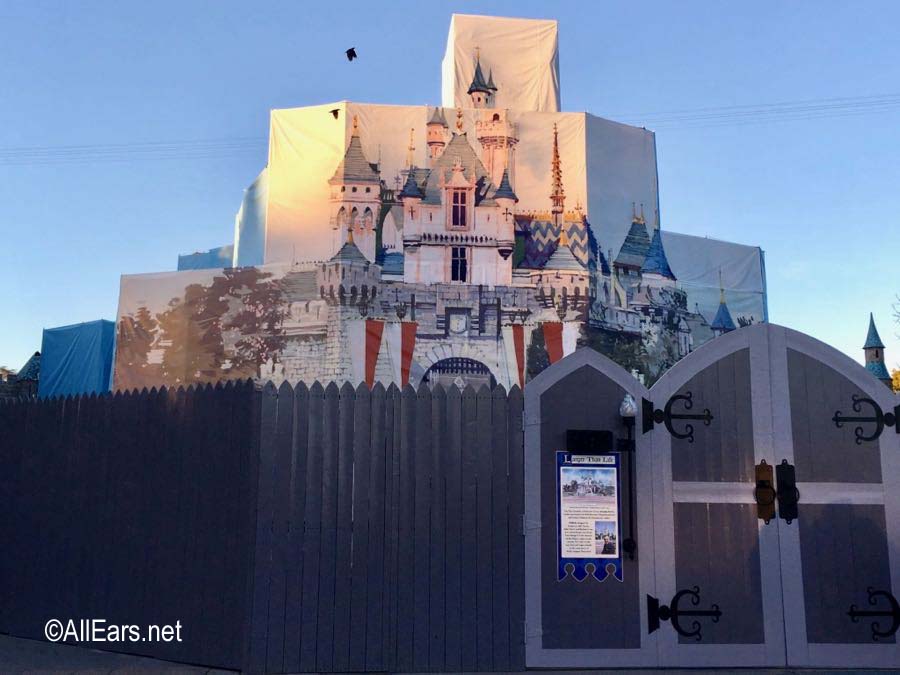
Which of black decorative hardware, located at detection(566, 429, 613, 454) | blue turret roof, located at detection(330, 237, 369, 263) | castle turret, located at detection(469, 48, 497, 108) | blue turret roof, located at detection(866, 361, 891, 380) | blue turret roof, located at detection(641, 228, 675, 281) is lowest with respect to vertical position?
black decorative hardware, located at detection(566, 429, 613, 454)

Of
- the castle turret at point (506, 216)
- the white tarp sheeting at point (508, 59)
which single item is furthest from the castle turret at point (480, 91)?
the castle turret at point (506, 216)

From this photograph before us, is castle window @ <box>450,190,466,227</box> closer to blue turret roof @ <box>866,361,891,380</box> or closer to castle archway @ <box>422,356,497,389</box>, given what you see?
castle archway @ <box>422,356,497,389</box>

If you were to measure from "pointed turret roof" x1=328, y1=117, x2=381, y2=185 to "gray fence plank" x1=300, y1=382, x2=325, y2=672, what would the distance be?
23.7 m

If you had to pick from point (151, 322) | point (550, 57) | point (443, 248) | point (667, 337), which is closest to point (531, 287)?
point (443, 248)

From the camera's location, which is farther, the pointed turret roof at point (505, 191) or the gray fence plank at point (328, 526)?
the pointed turret roof at point (505, 191)

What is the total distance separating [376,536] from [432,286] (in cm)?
2296

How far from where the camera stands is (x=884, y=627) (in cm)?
779

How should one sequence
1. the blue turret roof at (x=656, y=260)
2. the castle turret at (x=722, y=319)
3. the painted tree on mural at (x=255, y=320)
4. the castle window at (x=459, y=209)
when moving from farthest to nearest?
the castle turret at (x=722, y=319) < the blue turret roof at (x=656, y=260) < the castle window at (x=459, y=209) < the painted tree on mural at (x=255, y=320)

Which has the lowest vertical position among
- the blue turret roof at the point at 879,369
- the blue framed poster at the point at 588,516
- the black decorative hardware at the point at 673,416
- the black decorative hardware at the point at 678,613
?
the black decorative hardware at the point at 678,613

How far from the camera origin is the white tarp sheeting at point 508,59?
1334 inches

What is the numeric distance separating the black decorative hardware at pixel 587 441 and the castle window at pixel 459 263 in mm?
23124

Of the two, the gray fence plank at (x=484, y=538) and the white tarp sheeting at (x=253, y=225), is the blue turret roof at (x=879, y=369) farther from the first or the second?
the gray fence plank at (x=484, y=538)

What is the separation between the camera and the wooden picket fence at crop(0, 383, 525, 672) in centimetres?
744

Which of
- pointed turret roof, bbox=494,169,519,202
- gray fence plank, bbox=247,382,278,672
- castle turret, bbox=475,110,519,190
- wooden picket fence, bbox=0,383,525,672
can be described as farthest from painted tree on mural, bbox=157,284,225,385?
gray fence plank, bbox=247,382,278,672
